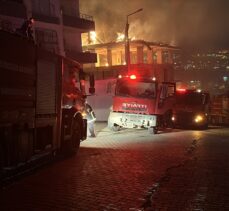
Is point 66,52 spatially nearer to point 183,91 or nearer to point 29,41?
point 183,91

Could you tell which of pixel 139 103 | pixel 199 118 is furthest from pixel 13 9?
pixel 199 118

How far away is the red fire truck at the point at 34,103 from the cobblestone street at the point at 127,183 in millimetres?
604

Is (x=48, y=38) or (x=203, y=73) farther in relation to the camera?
(x=203, y=73)

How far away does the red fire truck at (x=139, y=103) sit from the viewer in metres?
18.5

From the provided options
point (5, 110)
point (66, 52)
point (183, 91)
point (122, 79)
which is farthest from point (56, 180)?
point (66, 52)

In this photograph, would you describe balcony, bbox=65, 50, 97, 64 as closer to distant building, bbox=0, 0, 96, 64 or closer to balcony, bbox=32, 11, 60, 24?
distant building, bbox=0, 0, 96, 64

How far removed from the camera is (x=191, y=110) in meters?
22.8

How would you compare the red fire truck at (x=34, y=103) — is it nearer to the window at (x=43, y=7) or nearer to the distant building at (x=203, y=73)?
the window at (x=43, y=7)

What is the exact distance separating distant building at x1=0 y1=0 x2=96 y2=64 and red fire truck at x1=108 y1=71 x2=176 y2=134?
655 centimetres

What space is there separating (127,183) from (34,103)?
2755mm

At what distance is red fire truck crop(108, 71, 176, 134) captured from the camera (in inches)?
728

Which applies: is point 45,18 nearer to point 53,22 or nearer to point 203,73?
point 53,22

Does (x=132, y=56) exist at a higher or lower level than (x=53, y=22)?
lower

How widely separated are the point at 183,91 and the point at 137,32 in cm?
4022
